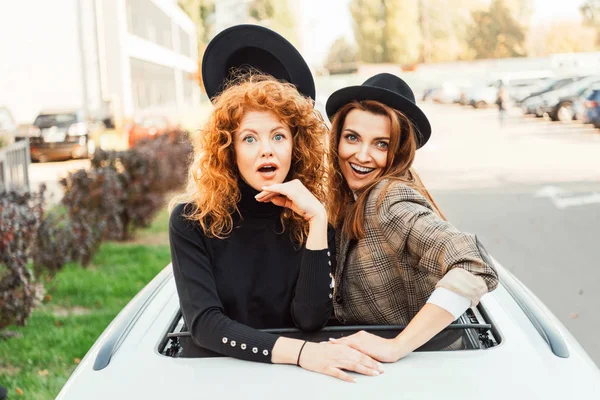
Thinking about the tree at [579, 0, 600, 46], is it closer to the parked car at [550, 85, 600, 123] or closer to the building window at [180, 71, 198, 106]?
the building window at [180, 71, 198, 106]

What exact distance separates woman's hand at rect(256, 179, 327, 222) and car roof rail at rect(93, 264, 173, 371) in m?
0.57

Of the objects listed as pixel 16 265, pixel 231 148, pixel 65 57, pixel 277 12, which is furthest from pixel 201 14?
pixel 231 148

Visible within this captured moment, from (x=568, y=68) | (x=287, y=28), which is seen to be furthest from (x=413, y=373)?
(x=287, y=28)

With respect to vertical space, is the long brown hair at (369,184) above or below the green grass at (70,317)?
above

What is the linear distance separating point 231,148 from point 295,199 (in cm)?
32

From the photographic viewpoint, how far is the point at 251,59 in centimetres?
241

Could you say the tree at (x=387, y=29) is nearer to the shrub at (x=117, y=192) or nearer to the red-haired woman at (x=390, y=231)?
the shrub at (x=117, y=192)

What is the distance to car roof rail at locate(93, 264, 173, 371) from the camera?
74.9 inches

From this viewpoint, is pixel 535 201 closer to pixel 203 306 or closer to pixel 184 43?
pixel 203 306

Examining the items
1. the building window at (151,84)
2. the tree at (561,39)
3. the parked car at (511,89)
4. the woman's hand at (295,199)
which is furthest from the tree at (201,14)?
the woman's hand at (295,199)

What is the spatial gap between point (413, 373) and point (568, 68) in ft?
157

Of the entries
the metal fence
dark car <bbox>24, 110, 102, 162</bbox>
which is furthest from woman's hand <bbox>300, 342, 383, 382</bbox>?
dark car <bbox>24, 110, 102, 162</bbox>

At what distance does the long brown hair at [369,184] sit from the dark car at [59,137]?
17.3 meters

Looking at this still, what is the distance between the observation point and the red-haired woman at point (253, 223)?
2127mm
